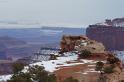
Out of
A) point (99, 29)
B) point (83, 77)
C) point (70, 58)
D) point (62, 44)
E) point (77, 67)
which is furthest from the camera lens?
point (99, 29)

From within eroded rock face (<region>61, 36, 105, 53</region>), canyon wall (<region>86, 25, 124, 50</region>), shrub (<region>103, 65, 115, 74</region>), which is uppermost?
eroded rock face (<region>61, 36, 105, 53</region>)

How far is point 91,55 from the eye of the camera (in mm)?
51656

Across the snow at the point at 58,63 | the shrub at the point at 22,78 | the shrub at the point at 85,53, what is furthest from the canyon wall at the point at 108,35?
the shrub at the point at 22,78

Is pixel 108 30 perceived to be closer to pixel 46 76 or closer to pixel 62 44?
pixel 62 44

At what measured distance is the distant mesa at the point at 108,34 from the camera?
528ft

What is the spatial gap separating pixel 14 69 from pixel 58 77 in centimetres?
361

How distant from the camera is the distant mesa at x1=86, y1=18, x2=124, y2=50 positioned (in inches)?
6339

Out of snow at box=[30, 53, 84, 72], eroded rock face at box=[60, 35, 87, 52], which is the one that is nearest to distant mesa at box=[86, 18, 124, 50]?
eroded rock face at box=[60, 35, 87, 52]

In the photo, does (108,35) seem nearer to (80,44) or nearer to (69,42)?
(69,42)

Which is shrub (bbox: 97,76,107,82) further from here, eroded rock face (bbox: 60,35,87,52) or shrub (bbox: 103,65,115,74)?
eroded rock face (bbox: 60,35,87,52)

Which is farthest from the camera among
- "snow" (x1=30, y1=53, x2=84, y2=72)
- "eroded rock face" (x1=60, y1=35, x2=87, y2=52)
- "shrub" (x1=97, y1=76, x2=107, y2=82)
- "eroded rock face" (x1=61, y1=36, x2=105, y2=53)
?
"eroded rock face" (x1=60, y1=35, x2=87, y2=52)

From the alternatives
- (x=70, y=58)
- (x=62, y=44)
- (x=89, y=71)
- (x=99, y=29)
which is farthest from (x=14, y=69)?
(x=99, y=29)

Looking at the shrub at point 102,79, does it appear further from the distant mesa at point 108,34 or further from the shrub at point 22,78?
the distant mesa at point 108,34

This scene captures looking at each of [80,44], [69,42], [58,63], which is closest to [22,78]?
[58,63]
